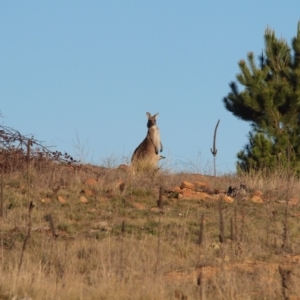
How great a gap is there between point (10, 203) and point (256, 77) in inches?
562

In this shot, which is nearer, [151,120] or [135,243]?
[135,243]

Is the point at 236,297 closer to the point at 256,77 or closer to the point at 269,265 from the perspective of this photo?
the point at 269,265

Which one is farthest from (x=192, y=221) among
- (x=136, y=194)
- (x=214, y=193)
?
(x=214, y=193)

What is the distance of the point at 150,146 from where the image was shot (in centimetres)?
1933

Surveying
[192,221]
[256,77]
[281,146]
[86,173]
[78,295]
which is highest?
[256,77]

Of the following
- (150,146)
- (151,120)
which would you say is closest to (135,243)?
(150,146)

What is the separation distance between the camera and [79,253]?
775cm

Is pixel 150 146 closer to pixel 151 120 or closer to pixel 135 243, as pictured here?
pixel 151 120

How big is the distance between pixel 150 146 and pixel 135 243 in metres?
11.2

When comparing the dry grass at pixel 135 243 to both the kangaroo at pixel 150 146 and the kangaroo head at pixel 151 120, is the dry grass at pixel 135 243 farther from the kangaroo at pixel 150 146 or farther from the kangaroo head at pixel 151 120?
the kangaroo head at pixel 151 120

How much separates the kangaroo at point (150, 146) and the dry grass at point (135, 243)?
5206 millimetres

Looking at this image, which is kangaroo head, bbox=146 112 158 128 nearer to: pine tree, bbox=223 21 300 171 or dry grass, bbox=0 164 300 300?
pine tree, bbox=223 21 300 171

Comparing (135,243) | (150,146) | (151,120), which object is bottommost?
(135,243)

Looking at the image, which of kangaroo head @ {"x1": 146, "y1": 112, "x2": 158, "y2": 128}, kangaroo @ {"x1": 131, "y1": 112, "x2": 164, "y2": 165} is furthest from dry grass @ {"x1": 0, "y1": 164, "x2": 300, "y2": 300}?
kangaroo head @ {"x1": 146, "y1": 112, "x2": 158, "y2": 128}
